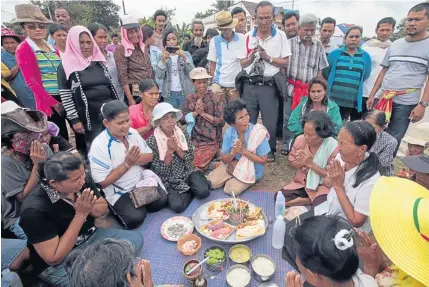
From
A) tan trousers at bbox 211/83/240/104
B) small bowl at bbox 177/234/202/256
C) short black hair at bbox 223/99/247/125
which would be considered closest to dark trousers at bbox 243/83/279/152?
tan trousers at bbox 211/83/240/104

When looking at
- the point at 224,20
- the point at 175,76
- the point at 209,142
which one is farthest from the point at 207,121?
the point at 224,20

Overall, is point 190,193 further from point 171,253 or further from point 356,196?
point 356,196

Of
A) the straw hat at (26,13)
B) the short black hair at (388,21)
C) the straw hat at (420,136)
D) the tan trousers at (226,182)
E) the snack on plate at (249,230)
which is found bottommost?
the tan trousers at (226,182)

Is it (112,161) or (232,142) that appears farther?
(232,142)

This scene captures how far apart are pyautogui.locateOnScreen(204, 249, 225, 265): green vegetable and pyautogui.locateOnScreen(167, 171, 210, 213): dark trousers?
3.40 feet

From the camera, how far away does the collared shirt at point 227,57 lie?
16.2 feet

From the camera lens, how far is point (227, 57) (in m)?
4.98

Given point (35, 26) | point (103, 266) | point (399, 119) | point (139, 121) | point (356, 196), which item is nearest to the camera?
point (103, 266)

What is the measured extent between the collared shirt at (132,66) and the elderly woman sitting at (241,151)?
Result: 194cm

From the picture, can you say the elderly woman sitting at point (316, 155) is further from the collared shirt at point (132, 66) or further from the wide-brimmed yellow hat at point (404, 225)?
the collared shirt at point (132, 66)

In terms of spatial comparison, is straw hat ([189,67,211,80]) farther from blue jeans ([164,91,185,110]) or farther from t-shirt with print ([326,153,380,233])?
t-shirt with print ([326,153,380,233])

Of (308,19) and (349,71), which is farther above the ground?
Answer: (308,19)

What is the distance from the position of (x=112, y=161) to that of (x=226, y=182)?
172 cm

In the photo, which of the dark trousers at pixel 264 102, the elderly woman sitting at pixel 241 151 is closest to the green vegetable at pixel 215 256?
the elderly woman sitting at pixel 241 151
